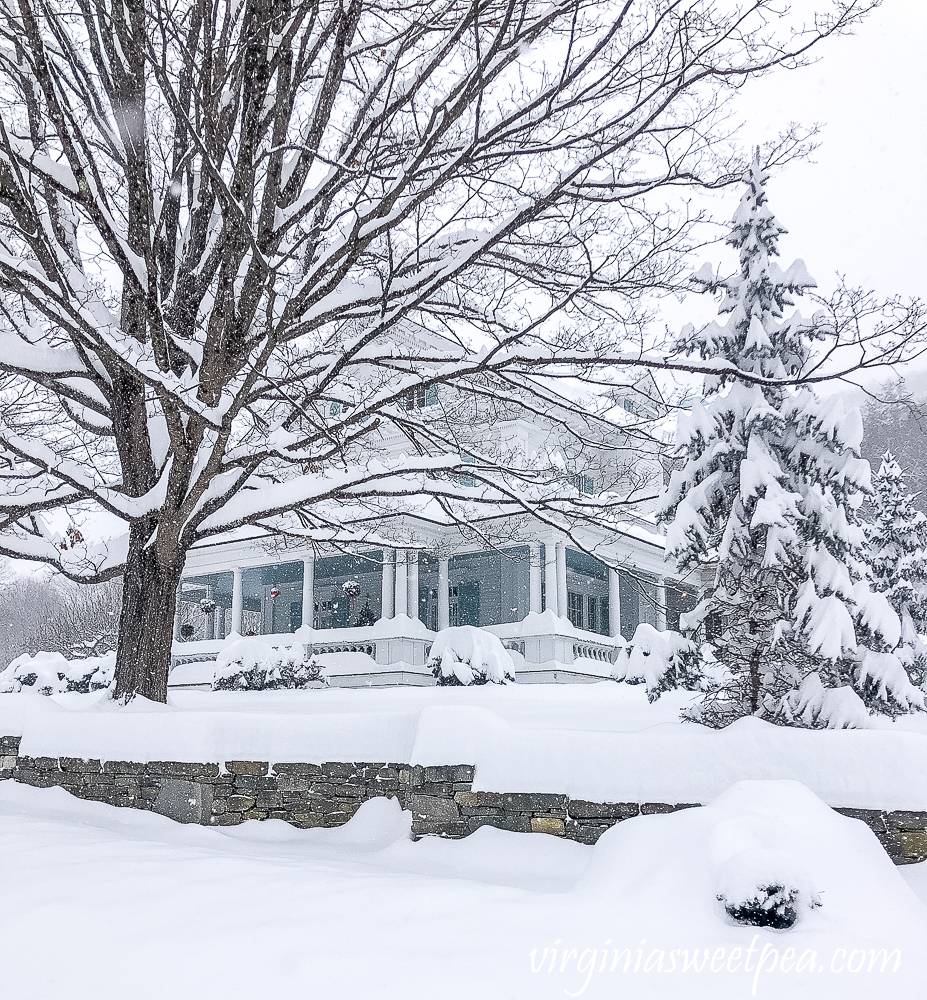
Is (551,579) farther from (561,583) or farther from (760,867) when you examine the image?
(760,867)

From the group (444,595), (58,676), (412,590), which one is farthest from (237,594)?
(444,595)

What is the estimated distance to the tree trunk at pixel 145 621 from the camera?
8250 millimetres

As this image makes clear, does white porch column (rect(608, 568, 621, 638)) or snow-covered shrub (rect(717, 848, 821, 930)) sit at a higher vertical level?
white porch column (rect(608, 568, 621, 638))

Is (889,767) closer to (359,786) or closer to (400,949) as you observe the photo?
Result: (400,949)

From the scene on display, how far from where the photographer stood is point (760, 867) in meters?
3.90

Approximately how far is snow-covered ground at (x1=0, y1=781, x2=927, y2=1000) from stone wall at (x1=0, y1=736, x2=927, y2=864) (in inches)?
10.3

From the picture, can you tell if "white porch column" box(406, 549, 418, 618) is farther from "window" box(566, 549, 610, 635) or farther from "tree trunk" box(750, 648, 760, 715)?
"tree trunk" box(750, 648, 760, 715)

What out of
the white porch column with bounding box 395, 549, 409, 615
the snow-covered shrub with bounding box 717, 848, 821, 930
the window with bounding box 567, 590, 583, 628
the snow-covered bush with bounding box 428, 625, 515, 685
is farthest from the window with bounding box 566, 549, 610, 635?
the snow-covered shrub with bounding box 717, 848, 821, 930

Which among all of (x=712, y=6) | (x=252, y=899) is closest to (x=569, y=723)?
(x=252, y=899)

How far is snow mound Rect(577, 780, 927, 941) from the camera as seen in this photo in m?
3.84

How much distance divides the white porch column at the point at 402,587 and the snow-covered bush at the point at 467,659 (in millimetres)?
3925

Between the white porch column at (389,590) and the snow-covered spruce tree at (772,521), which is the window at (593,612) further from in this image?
the snow-covered spruce tree at (772,521)

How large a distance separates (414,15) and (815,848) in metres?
7.79

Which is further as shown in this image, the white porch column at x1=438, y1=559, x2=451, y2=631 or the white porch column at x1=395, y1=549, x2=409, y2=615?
the white porch column at x1=438, y1=559, x2=451, y2=631
